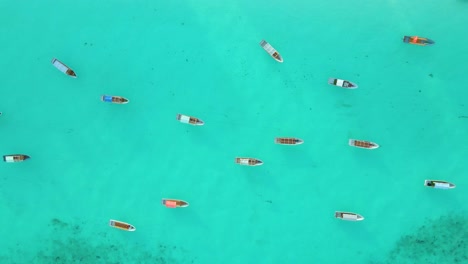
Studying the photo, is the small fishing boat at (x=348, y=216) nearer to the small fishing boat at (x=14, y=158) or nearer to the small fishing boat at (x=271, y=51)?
the small fishing boat at (x=271, y=51)

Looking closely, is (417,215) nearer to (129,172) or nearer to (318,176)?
(318,176)

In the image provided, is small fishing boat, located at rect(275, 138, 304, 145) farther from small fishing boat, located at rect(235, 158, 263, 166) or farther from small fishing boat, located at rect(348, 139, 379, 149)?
small fishing boat, located at rect(348, 139, 379, 149)

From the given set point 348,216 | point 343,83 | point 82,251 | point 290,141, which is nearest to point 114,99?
point 82,251

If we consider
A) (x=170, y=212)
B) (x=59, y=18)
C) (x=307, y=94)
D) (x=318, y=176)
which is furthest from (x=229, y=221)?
(x=59, y=18)

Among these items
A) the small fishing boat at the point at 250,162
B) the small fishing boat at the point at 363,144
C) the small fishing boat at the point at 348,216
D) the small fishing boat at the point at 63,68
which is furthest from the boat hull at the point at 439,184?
the small fishing boat at the point at 63,68

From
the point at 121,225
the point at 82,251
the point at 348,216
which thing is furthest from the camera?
the point at 82,251

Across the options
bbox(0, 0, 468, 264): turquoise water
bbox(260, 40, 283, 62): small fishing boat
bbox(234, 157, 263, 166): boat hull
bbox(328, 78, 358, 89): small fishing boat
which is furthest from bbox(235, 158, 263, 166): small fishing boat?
bbox(328, 78, 358, 89): small fishing boat

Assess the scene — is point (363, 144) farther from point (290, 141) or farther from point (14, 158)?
point (14, 158)
